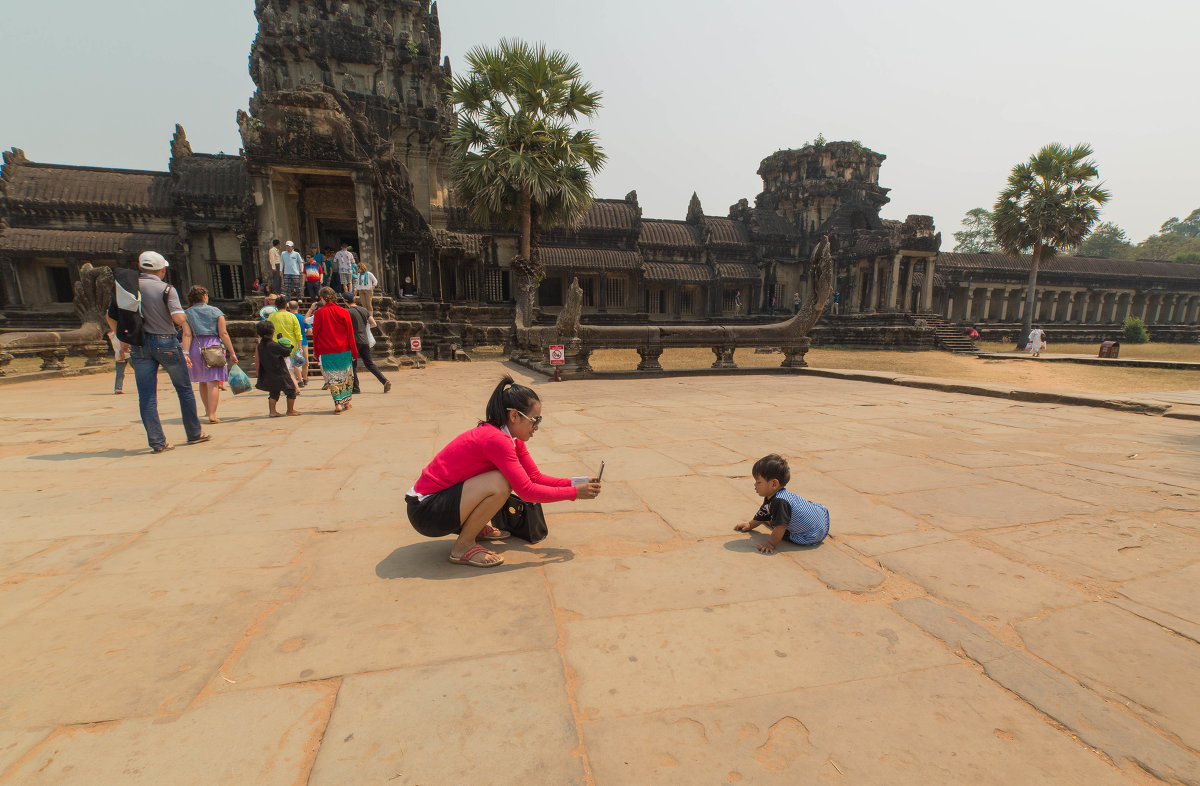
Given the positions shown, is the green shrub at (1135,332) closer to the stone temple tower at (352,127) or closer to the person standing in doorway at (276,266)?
the stone temple tower at (352,127)

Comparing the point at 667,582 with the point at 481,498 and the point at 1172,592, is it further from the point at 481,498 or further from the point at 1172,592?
the point at 1172,592

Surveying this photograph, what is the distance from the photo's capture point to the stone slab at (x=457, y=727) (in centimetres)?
129

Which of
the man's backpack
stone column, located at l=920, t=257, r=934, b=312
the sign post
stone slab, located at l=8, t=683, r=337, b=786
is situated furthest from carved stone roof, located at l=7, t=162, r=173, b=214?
stone column, located at l=920, t=257, r=934, b=312

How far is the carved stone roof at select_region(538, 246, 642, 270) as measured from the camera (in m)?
24.1

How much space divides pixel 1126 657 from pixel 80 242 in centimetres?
2800

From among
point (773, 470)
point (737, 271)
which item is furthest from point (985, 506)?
point (737, 271)

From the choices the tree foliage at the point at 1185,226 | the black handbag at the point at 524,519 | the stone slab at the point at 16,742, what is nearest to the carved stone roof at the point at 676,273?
the black handbag at the point at 524,519

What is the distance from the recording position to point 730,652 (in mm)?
1776

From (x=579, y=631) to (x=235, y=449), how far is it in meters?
4.34

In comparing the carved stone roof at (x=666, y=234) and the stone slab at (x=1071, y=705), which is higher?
the carved stone roof at (x=666, y=234)

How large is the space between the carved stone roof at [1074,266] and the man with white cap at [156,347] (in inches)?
1468

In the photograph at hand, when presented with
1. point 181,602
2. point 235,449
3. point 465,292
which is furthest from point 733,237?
point 181,602

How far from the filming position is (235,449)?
4699mm

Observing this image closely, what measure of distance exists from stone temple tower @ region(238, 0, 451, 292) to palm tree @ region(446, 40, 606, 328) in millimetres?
2841
